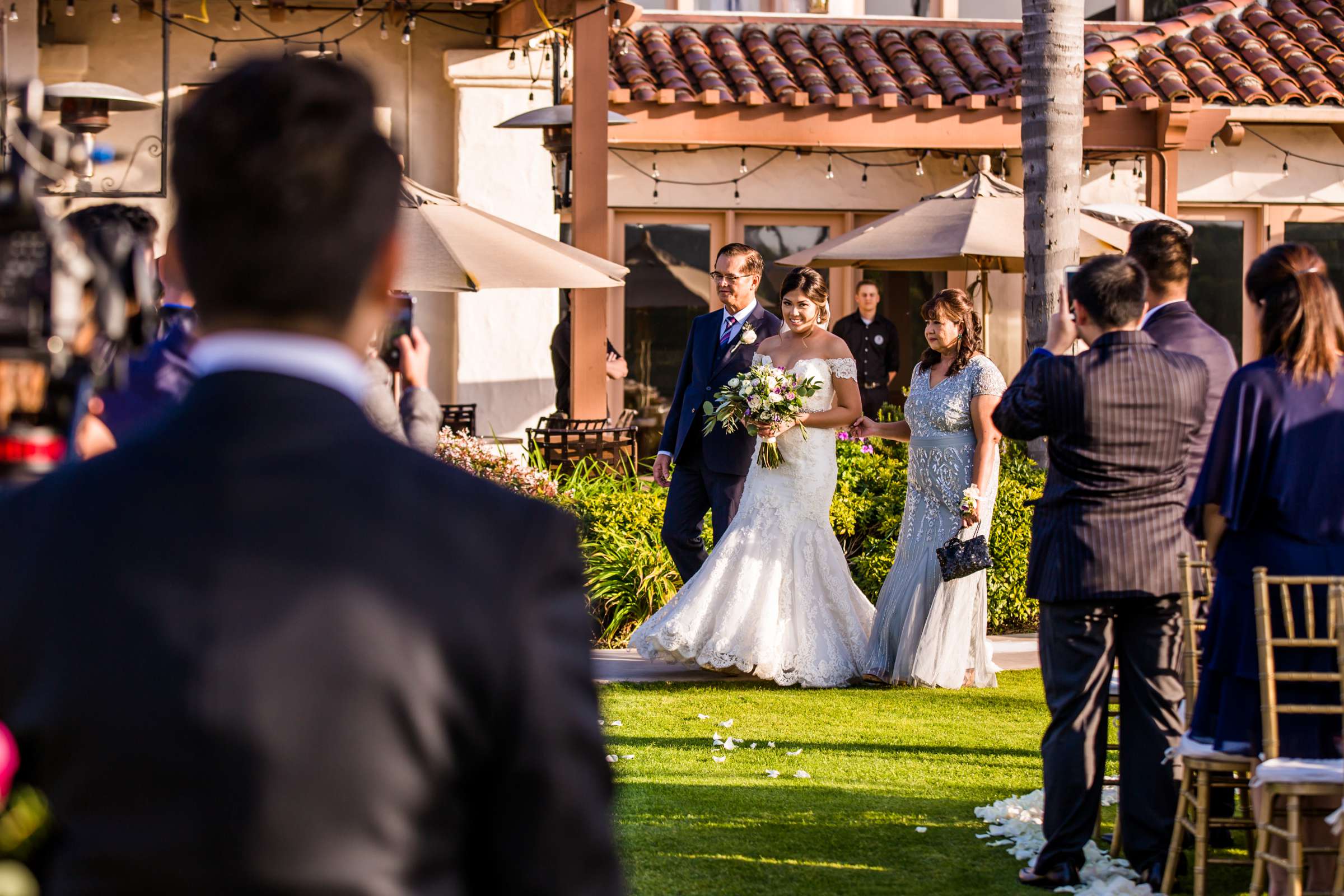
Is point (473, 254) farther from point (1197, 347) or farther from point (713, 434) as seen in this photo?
point (1197, 347)

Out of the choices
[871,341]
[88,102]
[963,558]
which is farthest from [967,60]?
[963,558]

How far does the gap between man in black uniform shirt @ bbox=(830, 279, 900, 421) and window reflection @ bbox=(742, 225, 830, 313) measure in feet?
6.21

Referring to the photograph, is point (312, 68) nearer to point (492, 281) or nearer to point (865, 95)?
point (492, 281)

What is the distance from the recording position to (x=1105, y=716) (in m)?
5.27

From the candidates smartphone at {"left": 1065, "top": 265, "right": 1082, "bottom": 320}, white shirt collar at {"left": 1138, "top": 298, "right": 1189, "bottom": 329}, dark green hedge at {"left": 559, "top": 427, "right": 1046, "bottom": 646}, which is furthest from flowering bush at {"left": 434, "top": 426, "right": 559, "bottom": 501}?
smartphone at {"left": 1065, "top": 265, "right": 1082, "bottom": 320}

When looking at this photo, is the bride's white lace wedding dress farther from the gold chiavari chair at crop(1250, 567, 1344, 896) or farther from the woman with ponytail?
the gold chiavari chair at crop(1250, 567, 1344, 896)

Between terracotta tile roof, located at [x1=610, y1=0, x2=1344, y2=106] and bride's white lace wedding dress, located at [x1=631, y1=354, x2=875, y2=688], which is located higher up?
terracotta tile roof, located at [x1=610, y1=0, x2=1344, y2=106]

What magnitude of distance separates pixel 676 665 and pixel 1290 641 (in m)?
5.15

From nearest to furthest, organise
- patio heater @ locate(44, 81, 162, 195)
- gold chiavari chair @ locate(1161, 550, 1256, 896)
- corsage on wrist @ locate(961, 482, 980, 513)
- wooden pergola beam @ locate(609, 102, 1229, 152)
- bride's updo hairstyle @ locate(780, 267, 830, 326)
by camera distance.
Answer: gold chiavari chair @ locate(1161, 550, 1256, 896) < corsage on wrist @ locate(961, 482, 980, 513) < bride's updo hairstyle @ locate(780, 267, 830, 326) < patio heater @ locate(44, 81, 162, 195) < wooden pergola beam @ locate(609, 102, 1229, 152)

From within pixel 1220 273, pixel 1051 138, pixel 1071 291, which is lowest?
pixel 1071 291

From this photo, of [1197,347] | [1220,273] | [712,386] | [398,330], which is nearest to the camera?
[398,330]

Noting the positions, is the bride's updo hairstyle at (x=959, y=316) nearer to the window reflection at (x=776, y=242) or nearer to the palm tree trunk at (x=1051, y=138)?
the palm tree trunk at (x=1051, y=138)

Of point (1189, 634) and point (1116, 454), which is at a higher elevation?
point (1116, 454)

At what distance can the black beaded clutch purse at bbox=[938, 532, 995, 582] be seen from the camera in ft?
26.3
